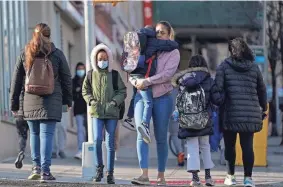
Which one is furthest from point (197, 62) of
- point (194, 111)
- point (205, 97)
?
point (194, 111)

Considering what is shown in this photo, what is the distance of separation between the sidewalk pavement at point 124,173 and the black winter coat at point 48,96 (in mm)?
813

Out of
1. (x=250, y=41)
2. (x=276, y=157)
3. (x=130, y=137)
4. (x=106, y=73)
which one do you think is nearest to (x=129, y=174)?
(x=106, y=73)

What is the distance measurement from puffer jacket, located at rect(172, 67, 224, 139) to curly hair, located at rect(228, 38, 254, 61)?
0.41 meters

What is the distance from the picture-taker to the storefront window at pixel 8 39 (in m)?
12.5

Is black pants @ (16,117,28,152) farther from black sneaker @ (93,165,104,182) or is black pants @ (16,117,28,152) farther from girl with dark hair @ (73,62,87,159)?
black sneaker @ (93,165,104,182)

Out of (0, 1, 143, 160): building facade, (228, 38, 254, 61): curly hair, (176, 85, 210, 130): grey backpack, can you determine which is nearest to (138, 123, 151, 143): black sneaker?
(176, 85, 210, 130): grey backpack

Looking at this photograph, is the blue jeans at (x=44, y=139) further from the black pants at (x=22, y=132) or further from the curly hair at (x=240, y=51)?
the curly hair at (x=240, y=51)

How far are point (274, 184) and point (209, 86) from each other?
1703 millimetres

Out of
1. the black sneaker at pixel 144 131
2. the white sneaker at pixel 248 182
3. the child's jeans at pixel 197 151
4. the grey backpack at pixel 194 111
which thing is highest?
the grey backpack at pixel 194 111

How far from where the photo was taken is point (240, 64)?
8.11 meters

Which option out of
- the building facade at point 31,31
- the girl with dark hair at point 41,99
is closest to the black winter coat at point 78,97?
the building facade at point 31,31

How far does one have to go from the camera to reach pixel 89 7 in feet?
31.1

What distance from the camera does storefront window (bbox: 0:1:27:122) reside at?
494 inches

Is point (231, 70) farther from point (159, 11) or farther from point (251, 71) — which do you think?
point (159, 11)
